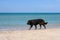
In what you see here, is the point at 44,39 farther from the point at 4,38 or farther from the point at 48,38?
the point at 4,38

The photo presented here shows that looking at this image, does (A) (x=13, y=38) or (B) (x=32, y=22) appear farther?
(B) (x=32, y=22)

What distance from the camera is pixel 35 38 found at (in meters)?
10.2

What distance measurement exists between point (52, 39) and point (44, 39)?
38 centimetres

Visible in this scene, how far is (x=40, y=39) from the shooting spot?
9.98 m

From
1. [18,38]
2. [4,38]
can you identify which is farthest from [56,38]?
[4,38]

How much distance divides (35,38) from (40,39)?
0.35m

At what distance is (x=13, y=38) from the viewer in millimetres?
10266

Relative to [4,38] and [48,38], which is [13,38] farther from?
[48,38]

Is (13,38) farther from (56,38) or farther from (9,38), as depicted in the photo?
(56,38)

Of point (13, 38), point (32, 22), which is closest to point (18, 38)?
point (13, 38)

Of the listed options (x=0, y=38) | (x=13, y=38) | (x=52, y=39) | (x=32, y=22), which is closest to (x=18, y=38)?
(x=13, y=38)

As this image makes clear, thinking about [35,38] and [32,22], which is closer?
[35,38]

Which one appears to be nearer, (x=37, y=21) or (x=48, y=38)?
(x=48, y=38)

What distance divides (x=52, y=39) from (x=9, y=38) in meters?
2.06
